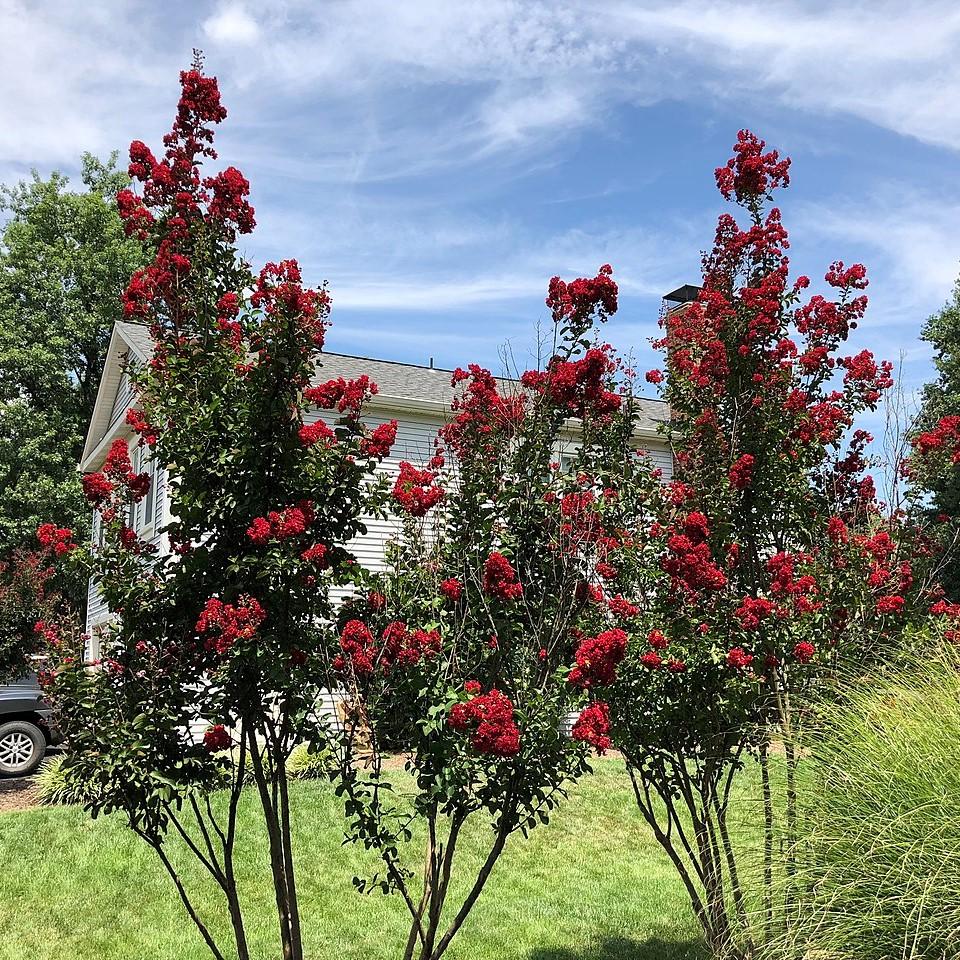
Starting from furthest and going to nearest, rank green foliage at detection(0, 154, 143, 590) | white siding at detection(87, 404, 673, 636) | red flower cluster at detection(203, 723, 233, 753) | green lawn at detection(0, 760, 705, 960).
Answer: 1. green foliage at detection(0, 154, 143, 590)
2. white siding at detection(87, 404, 673, 636)
3. green lawn at detection(0, 760, 705, 960)
4. red flower cluster at detection(203, 723, 233, 753)

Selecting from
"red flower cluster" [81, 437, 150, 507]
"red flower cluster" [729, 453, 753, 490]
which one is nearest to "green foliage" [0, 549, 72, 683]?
"red flower cluster" [81, 437, 150, 507]

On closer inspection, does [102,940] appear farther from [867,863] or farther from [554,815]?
[867,863]

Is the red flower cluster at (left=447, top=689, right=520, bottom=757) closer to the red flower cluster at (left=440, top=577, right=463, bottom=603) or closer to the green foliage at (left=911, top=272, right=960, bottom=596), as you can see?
the red flower cluster at (left=440, top=577, right=463, bottom=603)

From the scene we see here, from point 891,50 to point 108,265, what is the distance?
21949 millimetres

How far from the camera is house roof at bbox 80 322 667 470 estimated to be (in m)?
12.9

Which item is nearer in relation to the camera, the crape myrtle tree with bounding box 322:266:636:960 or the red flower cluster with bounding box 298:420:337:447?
the crape myrtle tree with bounding box 322:266:636:960

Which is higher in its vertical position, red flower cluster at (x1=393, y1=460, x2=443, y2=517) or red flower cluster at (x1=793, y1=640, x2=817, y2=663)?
red flower cluster at (x1=393, y1=460, x2=443, y2=517)

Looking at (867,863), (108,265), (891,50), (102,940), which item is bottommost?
(102,940)

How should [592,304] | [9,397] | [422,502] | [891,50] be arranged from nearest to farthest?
[422,502], [592,304], [891,50], [9,397]

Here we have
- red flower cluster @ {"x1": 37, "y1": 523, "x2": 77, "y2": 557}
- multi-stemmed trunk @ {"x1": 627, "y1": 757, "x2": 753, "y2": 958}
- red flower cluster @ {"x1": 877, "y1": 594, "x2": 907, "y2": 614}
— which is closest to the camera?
red flower cluster @ {"x1": 37, "y1": 523, "x2": 77, "y2": 557}

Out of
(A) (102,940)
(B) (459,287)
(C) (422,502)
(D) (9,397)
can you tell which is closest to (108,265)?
(D) (9,397)

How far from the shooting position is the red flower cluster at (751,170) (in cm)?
542

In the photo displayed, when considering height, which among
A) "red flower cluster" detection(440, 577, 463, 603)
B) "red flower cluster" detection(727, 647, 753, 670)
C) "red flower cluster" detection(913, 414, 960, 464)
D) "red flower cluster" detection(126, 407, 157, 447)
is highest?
"red flower cluster" detection(913, 414, 960, 464)

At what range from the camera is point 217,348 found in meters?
3.97
